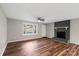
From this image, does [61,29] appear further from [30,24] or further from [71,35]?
[30,24]

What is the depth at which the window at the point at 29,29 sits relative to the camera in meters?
6.93

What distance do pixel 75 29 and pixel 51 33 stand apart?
3230 mm

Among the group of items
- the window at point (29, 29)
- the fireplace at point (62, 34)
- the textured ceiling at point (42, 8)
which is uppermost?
the textured ceiling at point (42, 8)

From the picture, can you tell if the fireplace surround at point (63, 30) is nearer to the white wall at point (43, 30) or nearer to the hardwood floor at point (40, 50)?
the hardwood floor at point (40, 50)

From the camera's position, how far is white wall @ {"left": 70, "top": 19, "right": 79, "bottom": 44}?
5090mm

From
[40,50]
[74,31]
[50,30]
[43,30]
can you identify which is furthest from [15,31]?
[74,31]

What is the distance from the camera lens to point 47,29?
29.0ft

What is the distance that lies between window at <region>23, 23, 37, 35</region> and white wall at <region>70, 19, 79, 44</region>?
4.04 metres

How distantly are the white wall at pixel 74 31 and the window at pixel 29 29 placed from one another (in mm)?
4037

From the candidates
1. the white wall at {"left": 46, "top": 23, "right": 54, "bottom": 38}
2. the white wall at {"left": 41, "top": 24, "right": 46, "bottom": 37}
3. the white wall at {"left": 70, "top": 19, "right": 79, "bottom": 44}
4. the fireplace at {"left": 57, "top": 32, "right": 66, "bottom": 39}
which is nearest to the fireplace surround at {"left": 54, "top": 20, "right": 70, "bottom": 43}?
the fireplace at {"left": 57, "top": 32, "right": 66, "bottom": 39}

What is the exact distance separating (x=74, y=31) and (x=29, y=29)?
4.51 meters

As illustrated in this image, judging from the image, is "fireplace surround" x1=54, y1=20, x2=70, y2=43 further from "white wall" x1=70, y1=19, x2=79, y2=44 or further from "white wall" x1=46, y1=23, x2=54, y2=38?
"white wall" x1=46, y1=23, x2=54, y2=38

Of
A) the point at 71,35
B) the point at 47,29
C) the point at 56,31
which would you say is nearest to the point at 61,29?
the point at 56,31

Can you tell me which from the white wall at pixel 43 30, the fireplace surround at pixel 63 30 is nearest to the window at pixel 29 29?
the white wall at pixel 43 30
